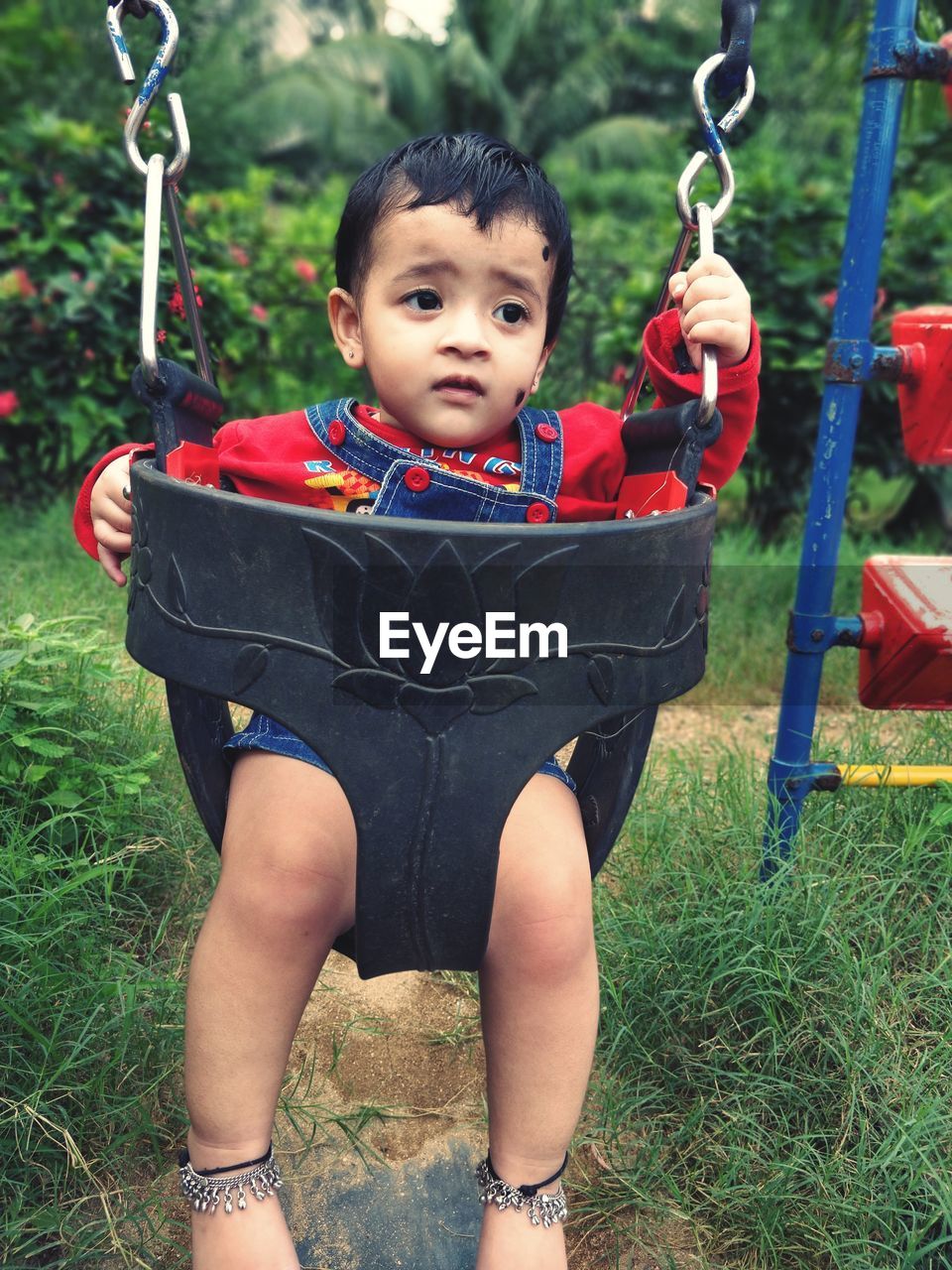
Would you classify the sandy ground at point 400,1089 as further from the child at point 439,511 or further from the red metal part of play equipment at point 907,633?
the red metal part of play equipment at point 907,633

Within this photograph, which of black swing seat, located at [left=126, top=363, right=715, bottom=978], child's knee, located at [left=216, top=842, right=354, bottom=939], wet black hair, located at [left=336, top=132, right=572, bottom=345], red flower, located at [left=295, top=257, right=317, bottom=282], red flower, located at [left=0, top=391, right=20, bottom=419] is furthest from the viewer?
red flower, located at [left=295, top=257, right=317, bottom=282]

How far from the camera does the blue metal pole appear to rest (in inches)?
66.6

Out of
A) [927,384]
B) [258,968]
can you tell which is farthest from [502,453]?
[927,384]

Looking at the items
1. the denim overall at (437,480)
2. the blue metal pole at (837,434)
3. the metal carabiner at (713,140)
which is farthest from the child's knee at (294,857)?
Answer: the blue metal pole at (837,434)

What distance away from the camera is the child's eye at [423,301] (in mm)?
1201

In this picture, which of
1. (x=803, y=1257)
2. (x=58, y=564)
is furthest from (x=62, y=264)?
(x=803, y=1257)

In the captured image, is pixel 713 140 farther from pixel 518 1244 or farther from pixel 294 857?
pixel 518 1244

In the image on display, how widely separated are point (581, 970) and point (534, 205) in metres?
0.80

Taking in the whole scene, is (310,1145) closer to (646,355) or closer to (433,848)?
(433,848)

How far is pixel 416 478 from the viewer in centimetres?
125

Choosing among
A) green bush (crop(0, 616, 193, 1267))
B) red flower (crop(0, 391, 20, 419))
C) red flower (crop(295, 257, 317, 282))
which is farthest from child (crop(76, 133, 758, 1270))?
red flower (crop(295, 257, 317, 282))

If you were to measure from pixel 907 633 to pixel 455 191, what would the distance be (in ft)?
3.06

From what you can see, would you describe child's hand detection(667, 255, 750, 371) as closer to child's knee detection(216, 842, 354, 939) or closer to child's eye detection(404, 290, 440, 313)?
child's eye detection(404, 290, 440, 313)

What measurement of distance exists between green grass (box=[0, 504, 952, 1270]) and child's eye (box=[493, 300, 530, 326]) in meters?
0.87
